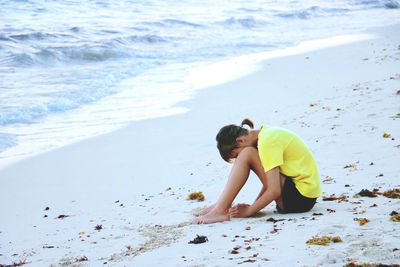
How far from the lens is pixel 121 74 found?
535 inches

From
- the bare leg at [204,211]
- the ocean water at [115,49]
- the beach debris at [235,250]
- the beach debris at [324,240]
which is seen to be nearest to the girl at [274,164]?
the bare leg at [204,211]

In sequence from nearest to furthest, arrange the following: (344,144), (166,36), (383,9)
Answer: (344,144) < (166,36) < (383,9)

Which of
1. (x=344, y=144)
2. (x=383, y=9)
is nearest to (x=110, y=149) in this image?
(x=344, y=144)

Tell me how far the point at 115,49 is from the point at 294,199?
14.6 m

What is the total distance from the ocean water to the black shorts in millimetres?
4362

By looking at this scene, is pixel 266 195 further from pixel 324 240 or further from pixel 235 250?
pixel 324 240

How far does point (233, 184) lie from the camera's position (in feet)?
13.2

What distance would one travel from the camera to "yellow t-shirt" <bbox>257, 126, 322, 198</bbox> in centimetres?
378

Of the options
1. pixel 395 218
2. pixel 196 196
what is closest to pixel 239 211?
pixel 196 196

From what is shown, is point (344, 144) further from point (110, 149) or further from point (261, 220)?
point (110, 149)

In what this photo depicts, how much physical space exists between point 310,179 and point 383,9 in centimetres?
3157

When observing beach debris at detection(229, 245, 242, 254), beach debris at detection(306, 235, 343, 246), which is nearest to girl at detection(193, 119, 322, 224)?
beach debris at detection(229, 245, 242, 254)

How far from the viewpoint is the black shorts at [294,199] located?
12.8 feet

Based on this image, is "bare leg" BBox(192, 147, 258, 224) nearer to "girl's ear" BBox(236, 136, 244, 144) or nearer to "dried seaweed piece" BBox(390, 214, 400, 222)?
"girl's ear" BBox(236, 136, 244, 144)
